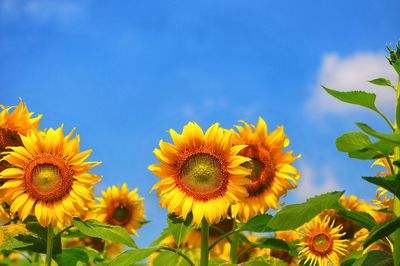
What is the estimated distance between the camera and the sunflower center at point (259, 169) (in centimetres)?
520

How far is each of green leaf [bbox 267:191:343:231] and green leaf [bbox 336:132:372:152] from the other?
273mm

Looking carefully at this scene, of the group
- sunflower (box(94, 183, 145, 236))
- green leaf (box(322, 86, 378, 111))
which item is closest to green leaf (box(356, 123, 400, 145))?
green leaf (box(322, 86, 378, 111))

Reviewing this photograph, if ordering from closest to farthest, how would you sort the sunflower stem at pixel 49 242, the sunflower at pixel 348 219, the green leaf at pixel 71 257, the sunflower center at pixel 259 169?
the sunflower stem at pixel 49 242, the green leaf at pixel 71 257, the sunflower center at pixel 259 169, the sunflower at pixel 348 219

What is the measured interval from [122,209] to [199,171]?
376 centimetres

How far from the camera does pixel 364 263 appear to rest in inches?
147

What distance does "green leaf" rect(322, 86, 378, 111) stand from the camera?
3812 mm

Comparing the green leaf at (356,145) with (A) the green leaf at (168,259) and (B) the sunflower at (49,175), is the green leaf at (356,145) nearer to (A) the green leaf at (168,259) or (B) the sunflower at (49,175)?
(A) the green leaf at (168,259)

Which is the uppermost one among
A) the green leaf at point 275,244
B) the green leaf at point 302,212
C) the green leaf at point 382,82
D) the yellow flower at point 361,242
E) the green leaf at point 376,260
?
the green leaf at point 382,82

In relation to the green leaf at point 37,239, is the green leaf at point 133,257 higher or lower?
lower

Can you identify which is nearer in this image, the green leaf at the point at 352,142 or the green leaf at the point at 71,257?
the green leaf at the point at 352,142

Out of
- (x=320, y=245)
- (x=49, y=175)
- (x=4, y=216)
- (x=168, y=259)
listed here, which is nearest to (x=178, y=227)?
(x=168, y=259)

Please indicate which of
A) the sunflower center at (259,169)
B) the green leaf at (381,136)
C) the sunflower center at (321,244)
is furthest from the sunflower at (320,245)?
the green leaf at (381,136)

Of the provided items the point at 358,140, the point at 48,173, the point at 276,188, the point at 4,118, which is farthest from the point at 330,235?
the point at 4,118

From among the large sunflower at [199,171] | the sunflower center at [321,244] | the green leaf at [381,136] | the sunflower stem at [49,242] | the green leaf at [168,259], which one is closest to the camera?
the green leaf at [381,136]
